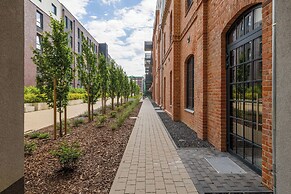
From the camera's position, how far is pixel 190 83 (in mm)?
10258

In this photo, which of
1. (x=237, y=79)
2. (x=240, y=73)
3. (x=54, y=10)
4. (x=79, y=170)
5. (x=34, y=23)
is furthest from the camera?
(x=54, y=10)

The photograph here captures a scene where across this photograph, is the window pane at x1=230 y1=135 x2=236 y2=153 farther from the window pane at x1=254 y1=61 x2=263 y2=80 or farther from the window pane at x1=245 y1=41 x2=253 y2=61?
the window pane at x1=245 y1=41 x2=253 y2=61

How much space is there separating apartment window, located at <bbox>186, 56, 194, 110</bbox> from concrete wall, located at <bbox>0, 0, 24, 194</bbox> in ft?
27.3

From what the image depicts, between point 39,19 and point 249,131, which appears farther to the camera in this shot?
point 39,19

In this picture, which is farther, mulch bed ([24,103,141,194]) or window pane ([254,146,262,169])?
window pane ([254,146,262,169])

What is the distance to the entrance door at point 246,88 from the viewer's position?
13.4ft

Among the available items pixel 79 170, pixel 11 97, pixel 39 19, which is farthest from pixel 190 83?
pixel 39 19

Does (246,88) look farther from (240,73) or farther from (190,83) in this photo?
(190,83)

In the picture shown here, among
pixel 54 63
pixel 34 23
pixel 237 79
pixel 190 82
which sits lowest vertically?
pixel 237 79

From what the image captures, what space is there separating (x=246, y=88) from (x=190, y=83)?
5.67 metres

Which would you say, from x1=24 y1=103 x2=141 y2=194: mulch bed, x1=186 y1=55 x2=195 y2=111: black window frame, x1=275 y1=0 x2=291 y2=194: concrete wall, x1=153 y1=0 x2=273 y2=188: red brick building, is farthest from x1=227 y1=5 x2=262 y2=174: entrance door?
x1=186 y1=55 x2=195 y2=111: black window frame

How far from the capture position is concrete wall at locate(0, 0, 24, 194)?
1.95 metres

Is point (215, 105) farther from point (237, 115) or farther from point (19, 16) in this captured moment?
point (19, 16)

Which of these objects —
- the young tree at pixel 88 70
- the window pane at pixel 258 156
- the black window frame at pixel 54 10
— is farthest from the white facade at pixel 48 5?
the window pane at pixel 258 156
